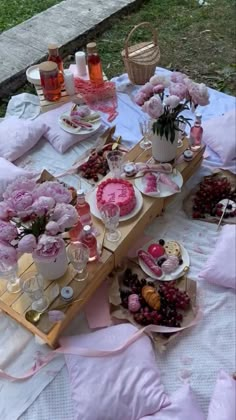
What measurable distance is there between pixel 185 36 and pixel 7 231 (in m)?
3.19

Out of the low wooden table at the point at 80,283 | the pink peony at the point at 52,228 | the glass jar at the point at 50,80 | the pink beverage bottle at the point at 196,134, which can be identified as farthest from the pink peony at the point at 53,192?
the glass jar at the point at 50,80

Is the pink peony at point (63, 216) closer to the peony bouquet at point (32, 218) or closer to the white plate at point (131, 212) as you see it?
the peony bouquet at point (32, 218)

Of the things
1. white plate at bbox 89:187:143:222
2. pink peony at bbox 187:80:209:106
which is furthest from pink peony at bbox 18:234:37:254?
pink peony at bbox 187:80:209:106

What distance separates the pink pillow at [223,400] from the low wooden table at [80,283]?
648 millimetres

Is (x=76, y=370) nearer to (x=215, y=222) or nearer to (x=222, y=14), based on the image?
(x=215, y=222)

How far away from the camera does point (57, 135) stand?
2859 millimetres

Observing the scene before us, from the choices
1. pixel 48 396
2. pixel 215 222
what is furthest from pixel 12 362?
pixel 215 222

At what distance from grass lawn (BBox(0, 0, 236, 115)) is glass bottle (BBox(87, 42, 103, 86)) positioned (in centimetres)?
55

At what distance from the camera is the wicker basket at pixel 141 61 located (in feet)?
10.5

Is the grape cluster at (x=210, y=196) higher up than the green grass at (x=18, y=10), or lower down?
lower down

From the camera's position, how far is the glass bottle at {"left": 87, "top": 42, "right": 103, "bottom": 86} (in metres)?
3.08

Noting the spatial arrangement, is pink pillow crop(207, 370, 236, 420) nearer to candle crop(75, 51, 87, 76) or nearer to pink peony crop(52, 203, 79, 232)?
pink peony crop(52, 203, 79, 232)

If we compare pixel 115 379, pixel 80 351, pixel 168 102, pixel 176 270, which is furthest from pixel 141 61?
pixel 115 379

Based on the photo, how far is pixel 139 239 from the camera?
2.31 metres
